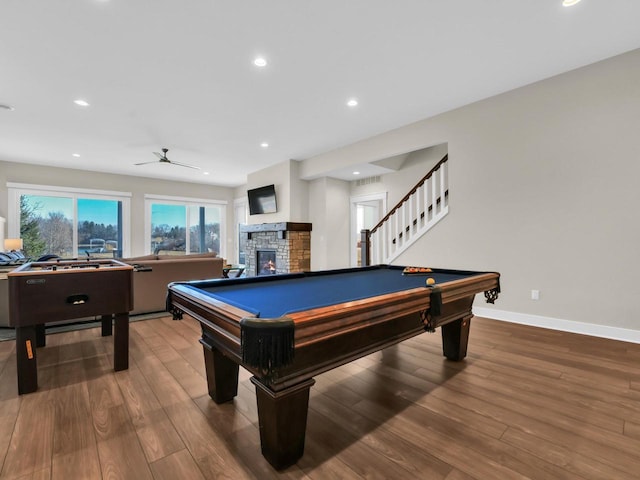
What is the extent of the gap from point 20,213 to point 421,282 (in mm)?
8709

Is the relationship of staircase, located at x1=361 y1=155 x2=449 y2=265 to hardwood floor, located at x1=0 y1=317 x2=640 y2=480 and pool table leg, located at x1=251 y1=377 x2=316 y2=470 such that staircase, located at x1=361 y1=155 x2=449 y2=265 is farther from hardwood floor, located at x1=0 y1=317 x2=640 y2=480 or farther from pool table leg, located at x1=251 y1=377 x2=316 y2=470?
pool table leg, located at x1=251 y1=377 x2=316 y2=470

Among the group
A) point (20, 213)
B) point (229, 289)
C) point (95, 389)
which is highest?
point (20, 213)

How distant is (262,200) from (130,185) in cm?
376

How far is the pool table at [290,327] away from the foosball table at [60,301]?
0.93m

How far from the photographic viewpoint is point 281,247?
264 inches

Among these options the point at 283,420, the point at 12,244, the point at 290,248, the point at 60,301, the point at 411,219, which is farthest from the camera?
the point at 290,248

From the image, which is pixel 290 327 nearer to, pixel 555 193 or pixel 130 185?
pixel 555 193

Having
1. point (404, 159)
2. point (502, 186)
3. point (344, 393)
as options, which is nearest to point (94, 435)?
point (344, 393)

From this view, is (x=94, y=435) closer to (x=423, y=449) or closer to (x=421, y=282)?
(x=423, y=449)

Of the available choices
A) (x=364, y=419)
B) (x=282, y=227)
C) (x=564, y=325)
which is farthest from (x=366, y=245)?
(x=364, y=419)

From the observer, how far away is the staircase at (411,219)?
4.48m

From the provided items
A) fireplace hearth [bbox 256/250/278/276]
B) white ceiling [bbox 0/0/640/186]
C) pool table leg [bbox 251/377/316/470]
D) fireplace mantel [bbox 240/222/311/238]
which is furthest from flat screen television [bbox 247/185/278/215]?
pool table leg [bbox 251/377/316/470]

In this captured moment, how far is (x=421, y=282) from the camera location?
2240 mm

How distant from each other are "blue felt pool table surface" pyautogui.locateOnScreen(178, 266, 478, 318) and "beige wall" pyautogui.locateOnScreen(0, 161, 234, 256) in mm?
7307
